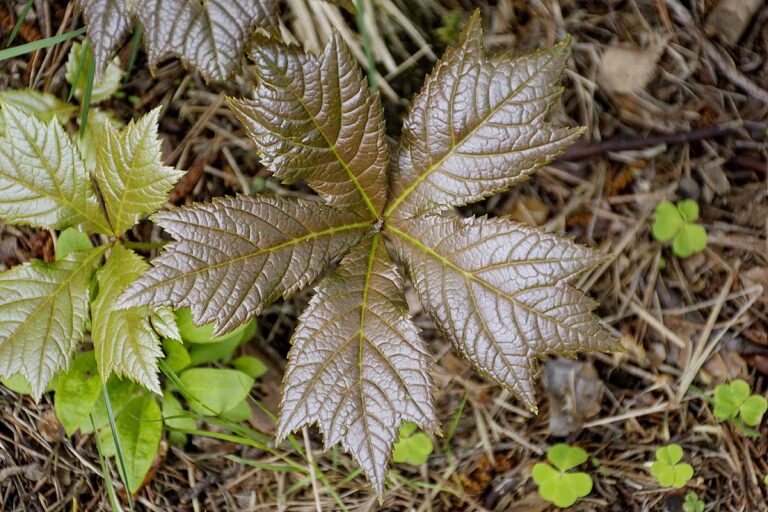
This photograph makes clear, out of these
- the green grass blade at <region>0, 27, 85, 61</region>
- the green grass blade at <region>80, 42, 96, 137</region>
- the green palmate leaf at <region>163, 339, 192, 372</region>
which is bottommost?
the green palmate leaf at <region>163, 339, 192, 372</region>

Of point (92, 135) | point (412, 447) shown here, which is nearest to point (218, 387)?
point (412, 447)

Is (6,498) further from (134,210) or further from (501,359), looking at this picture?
(501,359)

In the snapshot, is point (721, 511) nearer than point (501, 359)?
No

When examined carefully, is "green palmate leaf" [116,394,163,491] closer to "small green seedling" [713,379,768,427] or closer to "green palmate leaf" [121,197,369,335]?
"green palmate leaf" [121,197,369,335]

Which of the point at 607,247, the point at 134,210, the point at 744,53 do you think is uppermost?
the point at 134,210

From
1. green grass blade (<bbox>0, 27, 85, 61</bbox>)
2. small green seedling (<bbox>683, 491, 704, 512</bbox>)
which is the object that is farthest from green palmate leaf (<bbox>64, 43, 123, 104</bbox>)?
small green seedling (<bbox>683, 491, 704, 512</bbox>)

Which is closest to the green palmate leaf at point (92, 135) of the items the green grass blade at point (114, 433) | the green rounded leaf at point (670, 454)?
the green grass blade at point (114, 433)

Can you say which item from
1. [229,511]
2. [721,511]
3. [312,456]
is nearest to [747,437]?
[721,511]
